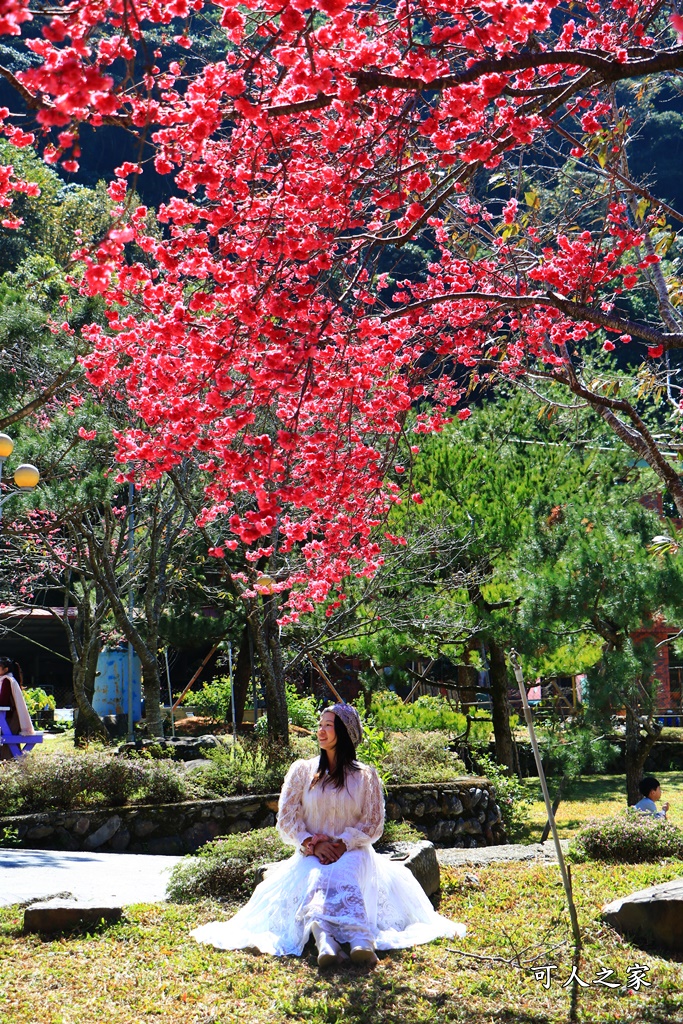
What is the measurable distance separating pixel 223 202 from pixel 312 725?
1342 centimetres

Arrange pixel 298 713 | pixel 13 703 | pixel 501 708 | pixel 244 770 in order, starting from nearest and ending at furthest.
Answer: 1. pixel 13 703
2. pixel 244 770
3. pixel 501 708
4. pixel 298 713

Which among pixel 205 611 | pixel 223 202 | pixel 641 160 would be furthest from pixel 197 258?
pixel 641 160

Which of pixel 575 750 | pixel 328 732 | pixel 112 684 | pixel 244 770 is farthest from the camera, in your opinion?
pixel 112 684

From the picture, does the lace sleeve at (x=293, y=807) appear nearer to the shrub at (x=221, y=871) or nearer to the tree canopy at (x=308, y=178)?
the shrub at (x=221, y=871)

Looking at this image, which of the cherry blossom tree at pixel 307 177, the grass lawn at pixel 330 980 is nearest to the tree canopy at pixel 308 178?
the cherry blossom tree at pixel 307 177

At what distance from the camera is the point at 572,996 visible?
4.13 metres

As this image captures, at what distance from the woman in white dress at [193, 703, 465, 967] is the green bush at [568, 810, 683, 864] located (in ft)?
6.77

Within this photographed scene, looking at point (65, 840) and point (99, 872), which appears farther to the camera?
point (65, 840)

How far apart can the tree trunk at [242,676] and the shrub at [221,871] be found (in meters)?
11.9

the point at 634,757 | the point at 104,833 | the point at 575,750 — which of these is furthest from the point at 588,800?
the point at 104,833

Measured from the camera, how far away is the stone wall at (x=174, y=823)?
9.01 m

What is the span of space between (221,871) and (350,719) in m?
1.74

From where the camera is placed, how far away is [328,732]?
5.39 metres

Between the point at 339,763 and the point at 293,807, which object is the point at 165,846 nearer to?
the point at 293,807
